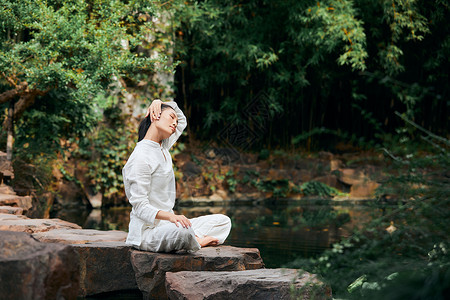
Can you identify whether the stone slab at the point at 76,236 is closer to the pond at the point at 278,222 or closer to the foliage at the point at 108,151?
the pond at the point at 278,222

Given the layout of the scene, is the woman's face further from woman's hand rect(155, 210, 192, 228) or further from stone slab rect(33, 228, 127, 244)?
stone slab rect(33, 228, 127, 244)

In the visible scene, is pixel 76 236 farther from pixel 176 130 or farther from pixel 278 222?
pixel 278 222

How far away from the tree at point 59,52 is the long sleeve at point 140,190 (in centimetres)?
318

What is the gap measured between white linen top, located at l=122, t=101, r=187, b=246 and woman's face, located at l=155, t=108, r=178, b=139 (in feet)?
0.35

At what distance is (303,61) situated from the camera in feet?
45.2

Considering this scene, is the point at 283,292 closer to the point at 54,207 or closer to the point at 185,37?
the point at 54,207

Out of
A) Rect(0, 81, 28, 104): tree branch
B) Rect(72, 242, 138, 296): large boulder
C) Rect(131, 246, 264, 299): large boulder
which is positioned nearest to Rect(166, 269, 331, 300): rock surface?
Rect(131, 246, 264, 299): large boulder

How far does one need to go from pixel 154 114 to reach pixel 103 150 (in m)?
7.03

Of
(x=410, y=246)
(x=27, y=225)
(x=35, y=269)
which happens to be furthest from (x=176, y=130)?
(x=410, y=246)

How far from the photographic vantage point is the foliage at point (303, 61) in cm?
1199

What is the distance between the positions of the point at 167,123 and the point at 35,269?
1916 mm

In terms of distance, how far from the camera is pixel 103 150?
11.0 meters

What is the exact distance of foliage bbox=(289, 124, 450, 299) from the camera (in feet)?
7.74

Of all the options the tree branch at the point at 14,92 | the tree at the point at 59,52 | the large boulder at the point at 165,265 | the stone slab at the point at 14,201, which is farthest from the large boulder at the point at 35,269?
the tree branch at the point at 14,92
